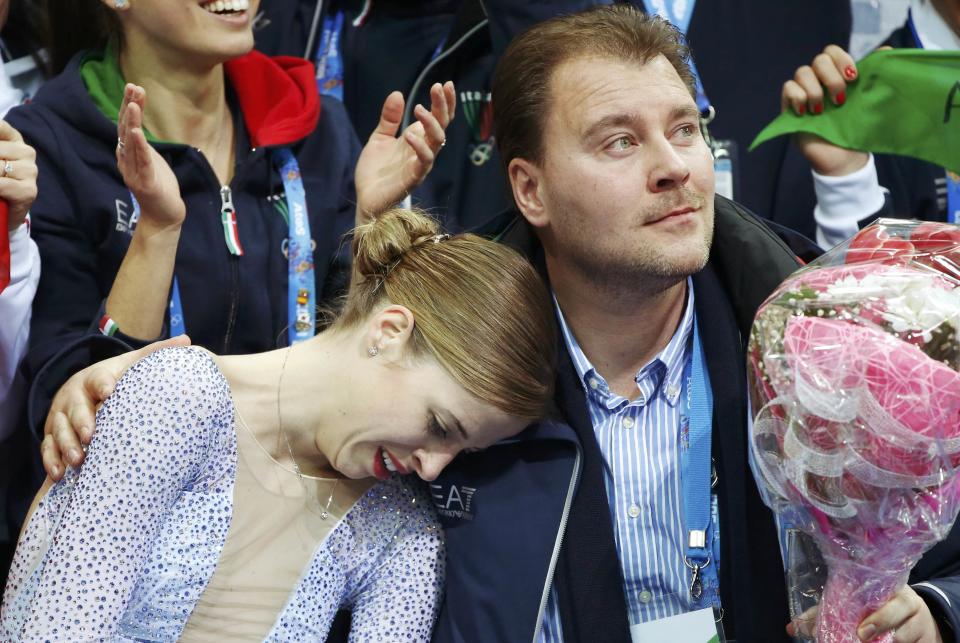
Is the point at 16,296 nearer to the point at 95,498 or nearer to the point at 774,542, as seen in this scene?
the point at 95,498

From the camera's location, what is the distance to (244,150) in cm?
288

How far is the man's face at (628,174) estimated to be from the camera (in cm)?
228

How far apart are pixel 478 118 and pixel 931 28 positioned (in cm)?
123

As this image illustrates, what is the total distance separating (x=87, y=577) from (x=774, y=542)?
3.97 feet

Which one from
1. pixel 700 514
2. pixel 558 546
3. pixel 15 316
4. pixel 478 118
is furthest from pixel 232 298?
pixel 700 514

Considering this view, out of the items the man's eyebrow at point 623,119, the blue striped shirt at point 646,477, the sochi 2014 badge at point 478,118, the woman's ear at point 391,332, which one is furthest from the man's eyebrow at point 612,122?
the sochi 2014 badge at point 478,118

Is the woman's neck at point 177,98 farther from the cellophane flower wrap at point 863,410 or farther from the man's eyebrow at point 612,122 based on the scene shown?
the cellophane flower wrap at point 863,410

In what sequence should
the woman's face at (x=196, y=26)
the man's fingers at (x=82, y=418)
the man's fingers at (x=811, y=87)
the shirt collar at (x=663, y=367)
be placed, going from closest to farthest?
the man's fingers at (x=82, y=418)
the shirt collar at (x=663, y=367)
the woman's face at (x=196, y=26)
the man's fingers at (x=811, y=87)

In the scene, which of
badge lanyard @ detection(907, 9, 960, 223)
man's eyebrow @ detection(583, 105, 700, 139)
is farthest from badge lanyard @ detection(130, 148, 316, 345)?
badge lanyard @ detection(907, 9, 960, 223)

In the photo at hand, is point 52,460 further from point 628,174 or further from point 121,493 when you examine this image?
point 628,174

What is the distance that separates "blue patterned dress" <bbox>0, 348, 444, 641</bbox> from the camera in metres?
1.96

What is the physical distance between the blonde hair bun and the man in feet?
0.98

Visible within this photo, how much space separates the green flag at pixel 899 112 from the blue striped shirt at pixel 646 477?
2.76ft

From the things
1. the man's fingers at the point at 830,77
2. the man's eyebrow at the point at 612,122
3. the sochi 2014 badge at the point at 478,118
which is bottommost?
the sochi 2014 badge at the point at 478,118
